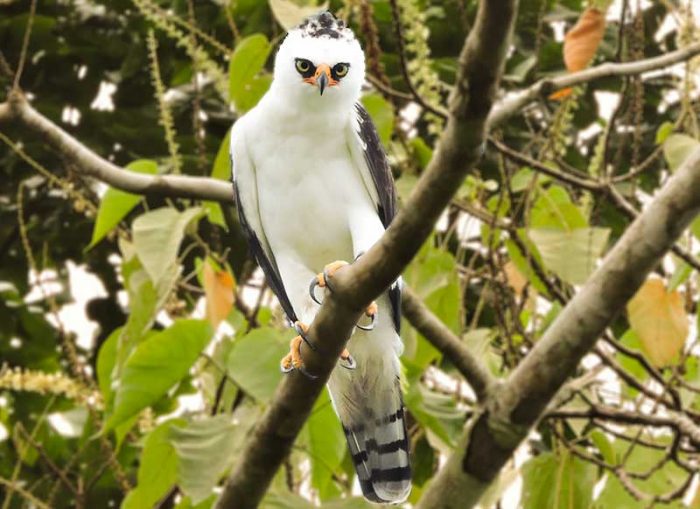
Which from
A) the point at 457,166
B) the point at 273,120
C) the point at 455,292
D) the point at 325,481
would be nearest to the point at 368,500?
the point at 325,481

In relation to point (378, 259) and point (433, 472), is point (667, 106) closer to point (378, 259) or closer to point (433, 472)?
point (433, 472)

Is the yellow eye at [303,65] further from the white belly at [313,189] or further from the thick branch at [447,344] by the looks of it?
the thick branch at [447,344]

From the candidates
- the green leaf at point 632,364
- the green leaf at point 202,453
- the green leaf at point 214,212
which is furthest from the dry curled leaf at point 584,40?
the green leaf at point 202,453

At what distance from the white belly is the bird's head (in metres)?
0.13

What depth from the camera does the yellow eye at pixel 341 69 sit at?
120 inches

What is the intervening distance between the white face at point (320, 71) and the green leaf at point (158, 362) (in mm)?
683

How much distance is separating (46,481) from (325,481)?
1873 mm

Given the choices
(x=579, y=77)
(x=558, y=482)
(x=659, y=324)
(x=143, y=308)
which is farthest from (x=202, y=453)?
(x=579, y=77)

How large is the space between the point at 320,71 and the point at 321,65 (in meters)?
0.02

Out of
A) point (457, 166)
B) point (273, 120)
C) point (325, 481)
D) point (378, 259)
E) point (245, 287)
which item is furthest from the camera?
point (245, 287)

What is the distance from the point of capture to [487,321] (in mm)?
5188

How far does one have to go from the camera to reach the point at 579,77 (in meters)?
3.23

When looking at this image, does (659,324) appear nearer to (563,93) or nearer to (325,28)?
(563,93)

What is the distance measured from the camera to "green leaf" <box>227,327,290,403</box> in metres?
3.31
